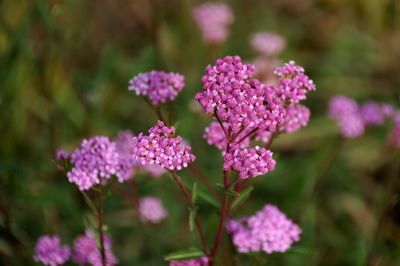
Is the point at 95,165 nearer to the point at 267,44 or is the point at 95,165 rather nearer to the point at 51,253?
the point at 51,253

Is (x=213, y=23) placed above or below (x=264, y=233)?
above

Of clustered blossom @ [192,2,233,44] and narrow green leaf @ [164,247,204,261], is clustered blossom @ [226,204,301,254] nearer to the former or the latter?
narrow green leaf @ [164,247,204,261]

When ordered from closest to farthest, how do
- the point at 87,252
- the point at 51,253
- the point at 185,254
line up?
the point at 185,254 → the point at 51,253 → the point at 87,252

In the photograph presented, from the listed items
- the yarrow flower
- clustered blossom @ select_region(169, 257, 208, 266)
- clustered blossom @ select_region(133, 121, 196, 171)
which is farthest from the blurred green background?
clustered blossom @ select_region(133, 121, 196, 171)

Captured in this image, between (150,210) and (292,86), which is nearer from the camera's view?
(292,86)

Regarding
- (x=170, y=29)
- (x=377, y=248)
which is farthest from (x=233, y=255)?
(x=170, y=29)

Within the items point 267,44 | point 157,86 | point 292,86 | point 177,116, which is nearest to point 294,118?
point 292,86

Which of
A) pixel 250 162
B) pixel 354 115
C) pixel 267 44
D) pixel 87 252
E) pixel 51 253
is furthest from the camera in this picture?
pixel 267 44

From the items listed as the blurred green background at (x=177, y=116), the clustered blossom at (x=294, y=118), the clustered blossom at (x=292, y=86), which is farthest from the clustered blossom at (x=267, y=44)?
the clustered blossom at (x=292, y=86)

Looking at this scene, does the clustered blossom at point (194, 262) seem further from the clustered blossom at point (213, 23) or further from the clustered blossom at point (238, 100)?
the clustered blossom at point (213, 23)
